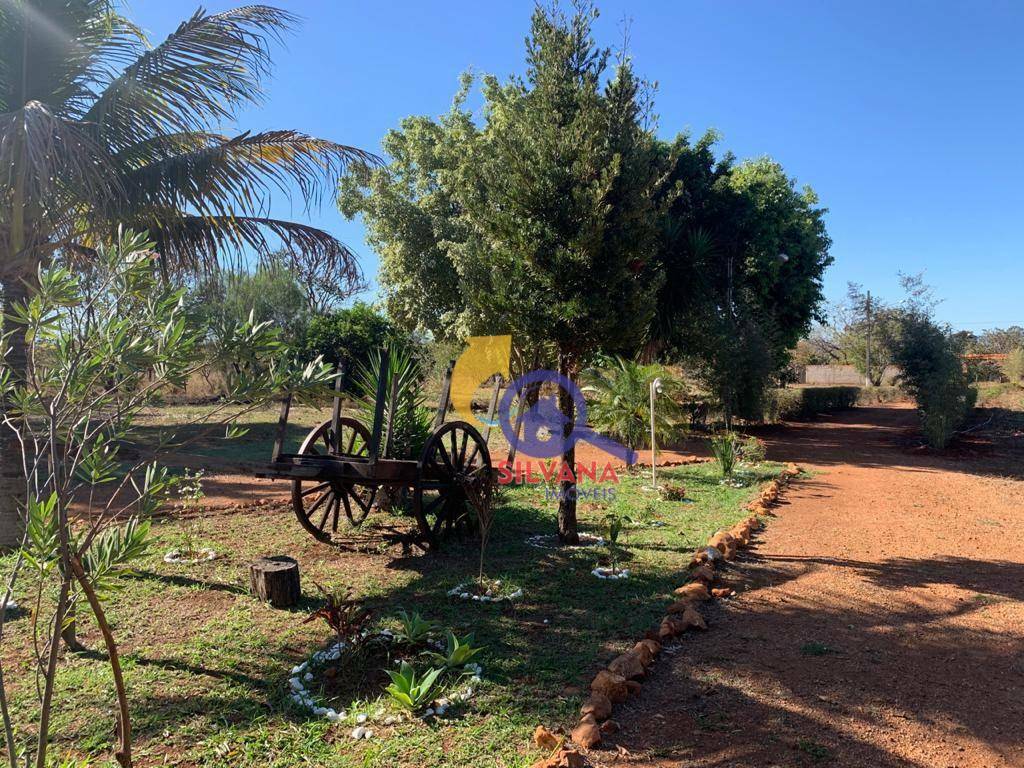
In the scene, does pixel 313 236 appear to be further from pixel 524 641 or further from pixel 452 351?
pixel 452 351

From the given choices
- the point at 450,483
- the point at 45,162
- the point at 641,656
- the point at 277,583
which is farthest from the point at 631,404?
the point at 45,162

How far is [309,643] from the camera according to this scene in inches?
165

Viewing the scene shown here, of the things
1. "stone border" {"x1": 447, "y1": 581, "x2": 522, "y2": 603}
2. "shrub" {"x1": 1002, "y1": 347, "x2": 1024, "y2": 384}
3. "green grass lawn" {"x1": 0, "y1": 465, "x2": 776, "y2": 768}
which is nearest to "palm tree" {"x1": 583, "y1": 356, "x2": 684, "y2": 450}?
"green grass lawn" {"x1": 0, "y1": 465, "x2": 776, "y2": 768}

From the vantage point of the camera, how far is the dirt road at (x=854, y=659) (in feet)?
10.2

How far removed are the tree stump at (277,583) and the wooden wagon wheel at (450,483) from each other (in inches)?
47.2

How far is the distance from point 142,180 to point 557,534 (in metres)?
5.16

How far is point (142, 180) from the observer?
584 cm

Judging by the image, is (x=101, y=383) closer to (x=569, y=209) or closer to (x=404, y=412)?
(x=569, y=209)

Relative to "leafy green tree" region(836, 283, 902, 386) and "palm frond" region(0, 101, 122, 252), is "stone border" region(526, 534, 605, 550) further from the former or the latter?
"leafy green tree" region(836, 283, 902, 386)

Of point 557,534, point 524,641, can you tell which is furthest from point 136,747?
point 557,534

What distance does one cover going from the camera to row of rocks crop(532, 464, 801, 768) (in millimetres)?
3033

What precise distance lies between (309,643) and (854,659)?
3.36 m

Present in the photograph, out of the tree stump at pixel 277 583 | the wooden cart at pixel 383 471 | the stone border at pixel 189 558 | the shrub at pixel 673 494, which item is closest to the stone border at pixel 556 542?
the wooden cart at pixel 383 471

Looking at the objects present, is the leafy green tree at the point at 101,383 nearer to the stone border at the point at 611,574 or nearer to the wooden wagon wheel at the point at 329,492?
the wooden wagon wheel at the point at 329,492
